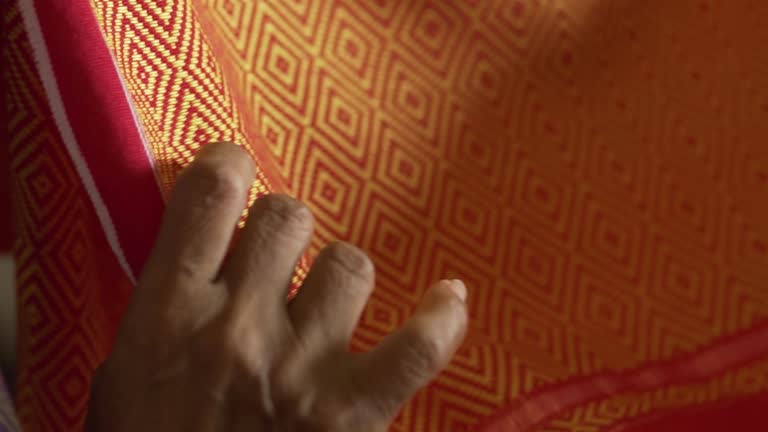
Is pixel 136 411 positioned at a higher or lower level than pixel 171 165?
lower

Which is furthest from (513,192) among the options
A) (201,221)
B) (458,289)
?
(201,221)

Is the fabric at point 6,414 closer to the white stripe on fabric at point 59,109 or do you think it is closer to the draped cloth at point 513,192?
the draped cloth at point 513,192

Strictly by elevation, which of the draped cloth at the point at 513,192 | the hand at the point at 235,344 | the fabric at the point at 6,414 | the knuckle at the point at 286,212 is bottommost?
the fabric at the point at 6,414

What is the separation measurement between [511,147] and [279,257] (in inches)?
15.1

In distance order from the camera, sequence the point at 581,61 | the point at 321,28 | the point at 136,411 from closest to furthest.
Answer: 1. the point at 136,411
2. the point at 321,28
3. the point at 581,61

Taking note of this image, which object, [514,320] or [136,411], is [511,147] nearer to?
[514,320]

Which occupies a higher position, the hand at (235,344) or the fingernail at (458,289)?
the fingernail at (458,289)

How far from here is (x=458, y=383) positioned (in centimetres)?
74

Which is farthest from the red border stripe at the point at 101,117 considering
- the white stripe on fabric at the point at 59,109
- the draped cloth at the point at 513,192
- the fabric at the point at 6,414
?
the fabric at the point at 6,414

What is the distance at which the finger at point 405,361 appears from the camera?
0.48 meters

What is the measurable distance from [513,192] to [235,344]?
41cm

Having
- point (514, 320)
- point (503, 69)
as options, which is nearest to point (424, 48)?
point (503, 69)

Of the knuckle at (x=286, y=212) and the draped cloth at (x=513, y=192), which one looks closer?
the knuckle at (x=286, y=212)

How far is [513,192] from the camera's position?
32.1 inches
